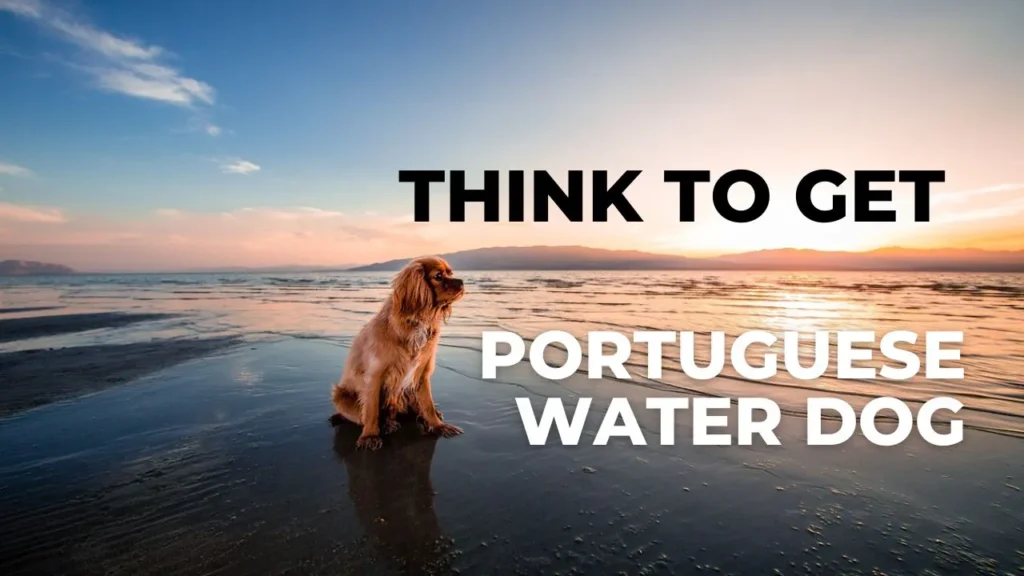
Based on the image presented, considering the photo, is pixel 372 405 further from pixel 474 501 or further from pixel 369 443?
pixel 474 501

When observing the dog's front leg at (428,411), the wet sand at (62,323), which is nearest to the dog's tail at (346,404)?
the dog's front leg at (428,411)

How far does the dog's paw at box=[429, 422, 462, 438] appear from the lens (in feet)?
15.3

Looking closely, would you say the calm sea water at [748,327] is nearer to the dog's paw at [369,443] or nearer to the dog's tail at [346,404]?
the dog's paw at [369,443]

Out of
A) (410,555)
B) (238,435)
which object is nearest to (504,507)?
(410,555)

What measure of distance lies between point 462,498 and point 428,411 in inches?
63.0

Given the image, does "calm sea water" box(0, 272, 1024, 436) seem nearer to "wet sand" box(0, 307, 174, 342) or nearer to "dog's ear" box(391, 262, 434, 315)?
"wet sand" box(0, 307, 174, 342)

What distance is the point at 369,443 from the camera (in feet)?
14.1

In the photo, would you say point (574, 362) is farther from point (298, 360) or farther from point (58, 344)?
point (58, 344)

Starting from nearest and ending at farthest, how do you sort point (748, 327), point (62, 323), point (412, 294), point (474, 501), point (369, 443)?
point (474, 501) → point (369, 443) → point (412, 294) → point (748, 327) → point (62, 323)

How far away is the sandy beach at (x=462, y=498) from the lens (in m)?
2.62

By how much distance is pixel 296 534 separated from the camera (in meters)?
2.81

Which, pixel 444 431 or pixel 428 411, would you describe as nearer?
pixel 444 431

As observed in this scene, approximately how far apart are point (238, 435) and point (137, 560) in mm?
2067

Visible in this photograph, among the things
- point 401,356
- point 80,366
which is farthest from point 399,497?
point 80,366
